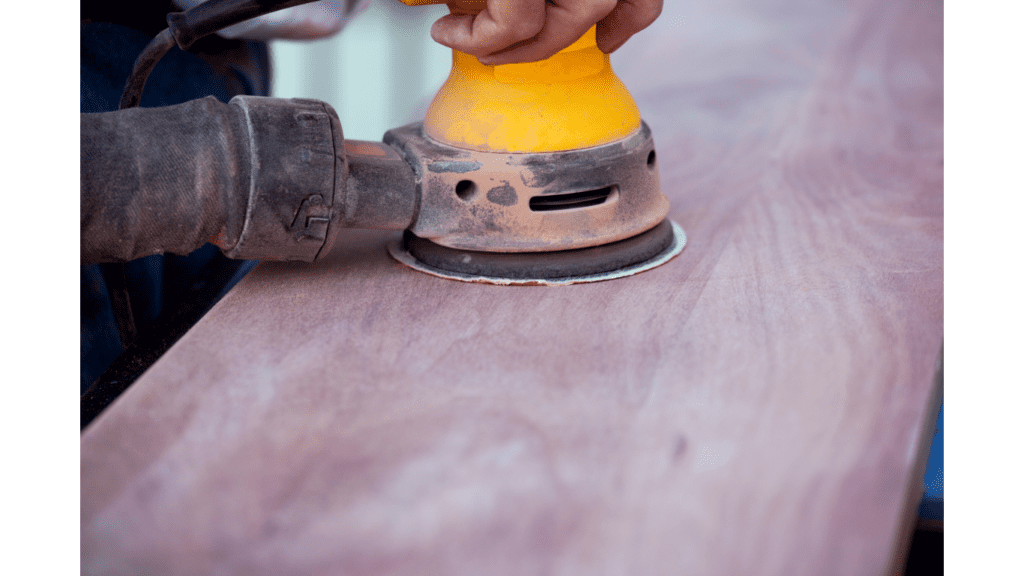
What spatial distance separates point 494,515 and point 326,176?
0.34 m

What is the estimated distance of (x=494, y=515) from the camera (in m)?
0.45

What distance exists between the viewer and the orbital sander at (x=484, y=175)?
685mm

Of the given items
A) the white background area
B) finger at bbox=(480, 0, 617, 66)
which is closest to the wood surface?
finger at bbox=(480, 0, 617, 66)

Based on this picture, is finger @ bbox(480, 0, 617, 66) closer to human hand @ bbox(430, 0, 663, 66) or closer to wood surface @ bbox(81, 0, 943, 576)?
human hand @ bbox(430, 0, 663, 66)

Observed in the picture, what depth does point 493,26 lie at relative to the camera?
2.17ft

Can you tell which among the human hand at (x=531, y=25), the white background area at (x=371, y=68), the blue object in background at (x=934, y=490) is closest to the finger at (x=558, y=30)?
the human hand at (x=531, y=25)

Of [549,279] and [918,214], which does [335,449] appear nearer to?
[549,279]

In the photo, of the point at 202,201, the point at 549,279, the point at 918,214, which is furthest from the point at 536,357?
the point at 918,214

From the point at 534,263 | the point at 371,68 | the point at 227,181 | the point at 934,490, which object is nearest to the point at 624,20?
the point at 534,263

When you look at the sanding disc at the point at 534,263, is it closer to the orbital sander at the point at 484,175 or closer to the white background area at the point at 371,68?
the orbital sander at the point at 484,175

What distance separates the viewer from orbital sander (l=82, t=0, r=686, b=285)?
0.69 meters

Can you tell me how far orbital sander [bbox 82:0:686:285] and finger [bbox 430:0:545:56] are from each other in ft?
0.09

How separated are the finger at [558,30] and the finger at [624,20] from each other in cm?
3

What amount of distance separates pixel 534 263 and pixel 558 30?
0.20m
